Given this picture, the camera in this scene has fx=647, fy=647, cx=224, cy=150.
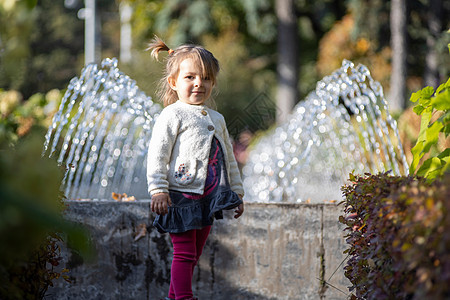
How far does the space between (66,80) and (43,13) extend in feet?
17.5

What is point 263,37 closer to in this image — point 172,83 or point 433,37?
point 433,37

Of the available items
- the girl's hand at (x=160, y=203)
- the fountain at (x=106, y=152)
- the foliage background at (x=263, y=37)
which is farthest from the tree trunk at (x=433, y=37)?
the girl's hand at (x=160, y=203)

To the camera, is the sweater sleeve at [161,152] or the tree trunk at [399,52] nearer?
the sweater sleeve at [161,152]

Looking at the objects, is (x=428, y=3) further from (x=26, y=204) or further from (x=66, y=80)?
(x=66, y=80)

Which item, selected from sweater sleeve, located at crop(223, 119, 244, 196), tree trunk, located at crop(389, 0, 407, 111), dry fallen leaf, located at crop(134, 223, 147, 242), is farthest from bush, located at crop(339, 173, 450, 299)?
tree trunk, located at crop(389, 0, 407, 111)

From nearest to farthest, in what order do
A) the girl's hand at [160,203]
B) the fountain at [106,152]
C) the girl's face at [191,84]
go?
the girl's hand at [160,203], the girl's face at [191,84], the fountain at [106,152]

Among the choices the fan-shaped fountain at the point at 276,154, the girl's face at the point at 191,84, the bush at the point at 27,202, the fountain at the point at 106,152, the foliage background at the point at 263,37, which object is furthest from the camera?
the foliage background at the point at 263,37

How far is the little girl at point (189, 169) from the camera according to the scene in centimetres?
271

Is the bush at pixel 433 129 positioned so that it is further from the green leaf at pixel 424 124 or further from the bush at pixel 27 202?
the bush at pixel 27 202

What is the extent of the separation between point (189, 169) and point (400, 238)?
1220 millimetres

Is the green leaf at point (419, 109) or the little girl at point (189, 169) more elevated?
the green leaf at point (419, 109)

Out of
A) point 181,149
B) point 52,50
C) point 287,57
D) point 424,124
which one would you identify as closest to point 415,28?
point 287,57

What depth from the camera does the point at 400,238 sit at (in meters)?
1.73

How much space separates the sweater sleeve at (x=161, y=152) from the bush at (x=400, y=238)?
77 cm
